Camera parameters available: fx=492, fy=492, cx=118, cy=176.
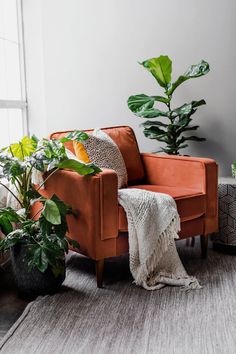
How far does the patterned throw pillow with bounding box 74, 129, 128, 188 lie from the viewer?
304 centimetres

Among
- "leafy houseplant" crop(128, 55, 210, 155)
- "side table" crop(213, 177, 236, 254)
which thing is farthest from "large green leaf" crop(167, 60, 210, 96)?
"side table" crop(213, 177, 236, 254)

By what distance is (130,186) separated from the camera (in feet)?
11.1

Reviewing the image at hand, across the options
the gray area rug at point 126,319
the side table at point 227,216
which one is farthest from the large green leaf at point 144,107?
the gray area rug at point 126,319

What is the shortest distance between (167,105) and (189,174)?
0.65 meters

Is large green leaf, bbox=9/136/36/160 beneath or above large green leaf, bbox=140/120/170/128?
beneath

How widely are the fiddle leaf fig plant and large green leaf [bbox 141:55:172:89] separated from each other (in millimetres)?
1002

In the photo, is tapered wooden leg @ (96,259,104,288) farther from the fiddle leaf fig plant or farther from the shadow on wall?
the shadow on wall

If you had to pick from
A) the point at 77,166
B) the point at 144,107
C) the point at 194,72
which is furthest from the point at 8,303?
the point at 194,72

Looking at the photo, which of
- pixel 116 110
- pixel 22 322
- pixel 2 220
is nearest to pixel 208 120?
pixel 116 110

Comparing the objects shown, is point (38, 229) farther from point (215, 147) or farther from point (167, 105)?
point (215, 147)

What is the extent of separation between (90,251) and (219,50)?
2.02 metres

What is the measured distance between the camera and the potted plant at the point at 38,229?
250cm

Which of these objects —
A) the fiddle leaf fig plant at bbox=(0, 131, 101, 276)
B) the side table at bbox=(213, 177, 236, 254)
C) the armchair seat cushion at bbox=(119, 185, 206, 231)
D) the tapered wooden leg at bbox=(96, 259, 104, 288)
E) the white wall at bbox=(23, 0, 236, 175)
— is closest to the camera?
the fiddle leaf fig plant at bbox=(0, 131, 101, 276)

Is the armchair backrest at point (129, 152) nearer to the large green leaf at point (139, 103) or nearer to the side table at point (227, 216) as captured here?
the large green leaf at point (139, 103)
